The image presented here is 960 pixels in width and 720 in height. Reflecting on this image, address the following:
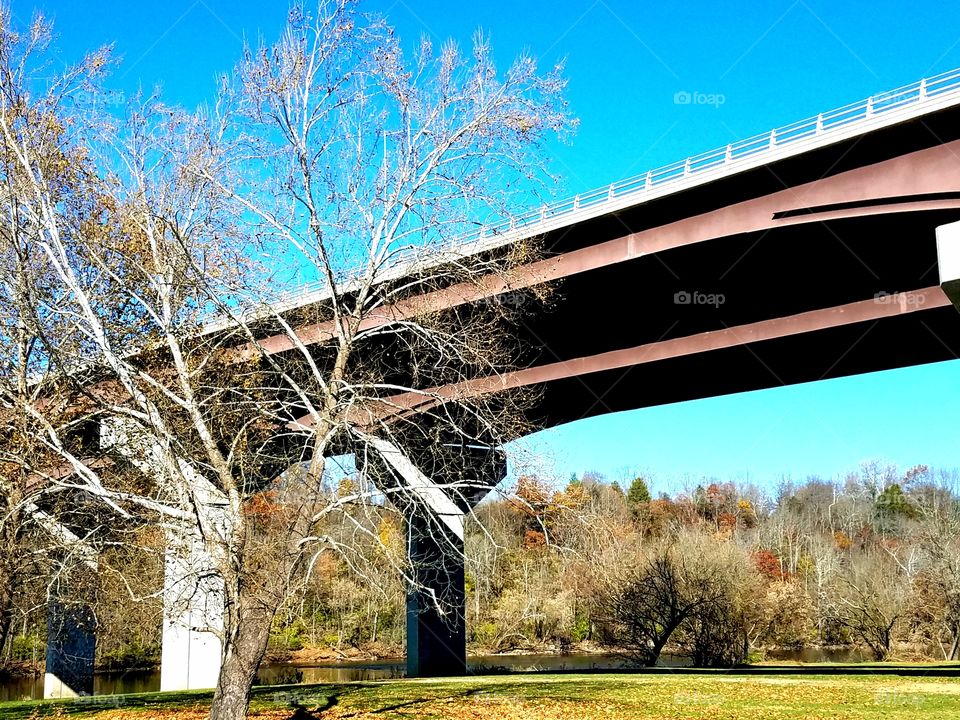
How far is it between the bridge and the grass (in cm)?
183

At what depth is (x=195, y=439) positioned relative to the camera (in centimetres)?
1560

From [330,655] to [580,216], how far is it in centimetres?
3449

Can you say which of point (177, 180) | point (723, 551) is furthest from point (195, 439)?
point (723, 551)

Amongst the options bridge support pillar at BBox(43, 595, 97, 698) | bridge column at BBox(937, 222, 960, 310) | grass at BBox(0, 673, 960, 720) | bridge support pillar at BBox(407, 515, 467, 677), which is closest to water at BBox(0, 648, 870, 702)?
bridge support pillar at BBox(43, 595, 97, 698)

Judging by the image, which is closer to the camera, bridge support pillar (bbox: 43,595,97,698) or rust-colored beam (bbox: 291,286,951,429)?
rust-colored beam (bbox: 291,286,951,429)

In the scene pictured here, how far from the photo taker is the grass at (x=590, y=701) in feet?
44.5

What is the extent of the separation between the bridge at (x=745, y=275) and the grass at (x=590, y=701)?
6.01 ft

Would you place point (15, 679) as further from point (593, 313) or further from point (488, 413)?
point (488, 413)

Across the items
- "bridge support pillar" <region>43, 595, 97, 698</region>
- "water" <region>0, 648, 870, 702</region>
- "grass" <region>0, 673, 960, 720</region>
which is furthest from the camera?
"water" <region>0, 648, 870, 702</region>

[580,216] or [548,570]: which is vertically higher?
[580,216]

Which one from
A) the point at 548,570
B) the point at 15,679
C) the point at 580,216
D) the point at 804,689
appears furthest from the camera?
the point at 548,570

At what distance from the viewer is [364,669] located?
124 feet

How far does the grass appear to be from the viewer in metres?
13.6

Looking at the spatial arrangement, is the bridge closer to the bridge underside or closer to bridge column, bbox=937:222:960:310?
the bridge underside
